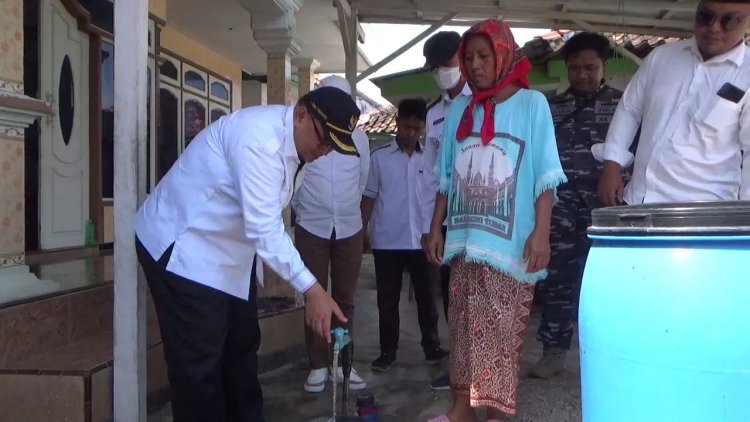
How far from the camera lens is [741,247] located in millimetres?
1366

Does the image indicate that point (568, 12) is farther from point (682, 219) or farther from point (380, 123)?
point (380, 123)

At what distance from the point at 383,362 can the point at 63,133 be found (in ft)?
10.6

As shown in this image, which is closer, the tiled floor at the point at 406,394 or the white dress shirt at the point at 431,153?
the tiled floor at the point at 406,394

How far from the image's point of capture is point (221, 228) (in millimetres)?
2275

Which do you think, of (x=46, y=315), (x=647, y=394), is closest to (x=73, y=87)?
(x=46, y=315)

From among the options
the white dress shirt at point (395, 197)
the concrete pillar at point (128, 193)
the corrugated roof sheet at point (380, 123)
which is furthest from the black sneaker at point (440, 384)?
the corrugated roof sheet at point (380, 123)

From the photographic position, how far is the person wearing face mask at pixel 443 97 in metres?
3.40

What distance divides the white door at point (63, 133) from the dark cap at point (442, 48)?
3074 mm

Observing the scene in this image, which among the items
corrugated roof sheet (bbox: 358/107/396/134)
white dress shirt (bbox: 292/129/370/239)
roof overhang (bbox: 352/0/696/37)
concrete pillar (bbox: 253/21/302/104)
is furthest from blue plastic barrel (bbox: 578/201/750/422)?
corrugated roof sheet (bbox: 358/107/396/134)

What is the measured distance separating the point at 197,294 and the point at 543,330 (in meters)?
2.07

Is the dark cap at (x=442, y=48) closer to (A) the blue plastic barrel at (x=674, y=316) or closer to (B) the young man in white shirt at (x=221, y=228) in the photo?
(B) the young man in white shirt at (x=221, y=228)

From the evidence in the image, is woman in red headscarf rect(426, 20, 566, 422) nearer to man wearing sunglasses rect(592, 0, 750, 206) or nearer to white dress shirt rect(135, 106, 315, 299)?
man wearing sunglasses rect(592, 0, 750, 206)

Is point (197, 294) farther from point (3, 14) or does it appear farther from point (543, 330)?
point (543, 330)

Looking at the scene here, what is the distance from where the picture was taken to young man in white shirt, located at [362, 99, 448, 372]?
12.5 feet
